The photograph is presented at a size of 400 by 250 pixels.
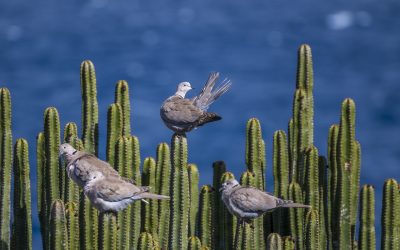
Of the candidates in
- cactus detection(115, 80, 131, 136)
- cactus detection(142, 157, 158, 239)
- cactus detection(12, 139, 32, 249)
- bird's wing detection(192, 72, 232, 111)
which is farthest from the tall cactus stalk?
cactus detection(12, 139, 32, 249)

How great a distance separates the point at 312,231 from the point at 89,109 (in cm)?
328

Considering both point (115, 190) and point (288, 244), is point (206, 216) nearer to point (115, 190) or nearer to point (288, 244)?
point (288, 244)

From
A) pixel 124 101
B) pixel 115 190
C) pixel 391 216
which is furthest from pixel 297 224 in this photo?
pixel 115 190

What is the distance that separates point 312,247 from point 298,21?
31928mm

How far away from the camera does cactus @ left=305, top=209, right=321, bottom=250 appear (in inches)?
608

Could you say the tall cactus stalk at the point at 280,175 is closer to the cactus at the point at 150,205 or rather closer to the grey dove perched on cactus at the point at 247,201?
the grey dove perched on cactus at the point at 247,201

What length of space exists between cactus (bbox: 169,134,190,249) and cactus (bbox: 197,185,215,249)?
0.21 metres

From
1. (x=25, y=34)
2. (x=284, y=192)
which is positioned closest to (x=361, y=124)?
(x=25, y=34)

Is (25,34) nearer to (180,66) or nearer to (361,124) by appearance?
(180,66)

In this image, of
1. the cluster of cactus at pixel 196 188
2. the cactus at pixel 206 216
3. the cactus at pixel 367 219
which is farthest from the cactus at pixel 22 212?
the cactus at pixel 367 219

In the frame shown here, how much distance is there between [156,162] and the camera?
54.0 ft

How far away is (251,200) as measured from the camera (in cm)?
1527

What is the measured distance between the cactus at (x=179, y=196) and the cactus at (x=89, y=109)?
174 centimetres

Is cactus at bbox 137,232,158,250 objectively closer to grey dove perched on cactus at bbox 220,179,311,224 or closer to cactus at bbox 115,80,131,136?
grey dove perched on cactus at bbox 220,179,311,224
